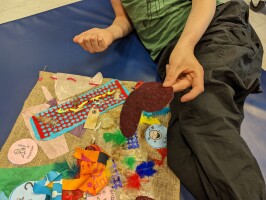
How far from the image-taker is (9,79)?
88 cm

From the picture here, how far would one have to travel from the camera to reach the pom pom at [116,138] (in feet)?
2.43

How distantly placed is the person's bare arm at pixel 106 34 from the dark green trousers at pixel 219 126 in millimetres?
279

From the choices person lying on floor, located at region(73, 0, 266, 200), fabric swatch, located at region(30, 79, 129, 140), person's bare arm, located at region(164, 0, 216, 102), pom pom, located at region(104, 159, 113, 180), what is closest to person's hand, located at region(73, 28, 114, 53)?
person lying on floor, located at region(73, 0, 266, 200)

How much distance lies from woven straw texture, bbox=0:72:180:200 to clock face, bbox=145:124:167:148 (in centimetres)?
1

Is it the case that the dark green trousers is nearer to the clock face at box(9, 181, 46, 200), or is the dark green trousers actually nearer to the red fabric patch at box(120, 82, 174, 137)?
the red fabric patch at box(120, 82, 174, 137)

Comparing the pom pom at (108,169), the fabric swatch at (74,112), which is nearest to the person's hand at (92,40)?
the fabric swatch at (74,112)

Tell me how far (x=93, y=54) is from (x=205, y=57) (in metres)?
0.40

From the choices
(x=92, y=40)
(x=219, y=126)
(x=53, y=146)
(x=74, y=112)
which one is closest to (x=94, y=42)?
(x=92, y=40)

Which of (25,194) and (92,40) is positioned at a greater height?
(92,40)

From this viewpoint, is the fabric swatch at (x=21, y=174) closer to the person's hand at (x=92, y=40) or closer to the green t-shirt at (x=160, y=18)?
the person's hand at (x=92, y=40)

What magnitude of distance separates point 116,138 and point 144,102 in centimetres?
16

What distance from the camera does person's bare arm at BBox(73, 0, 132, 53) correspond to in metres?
0.81

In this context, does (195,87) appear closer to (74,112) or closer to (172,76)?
(172,76)

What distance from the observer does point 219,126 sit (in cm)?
66
